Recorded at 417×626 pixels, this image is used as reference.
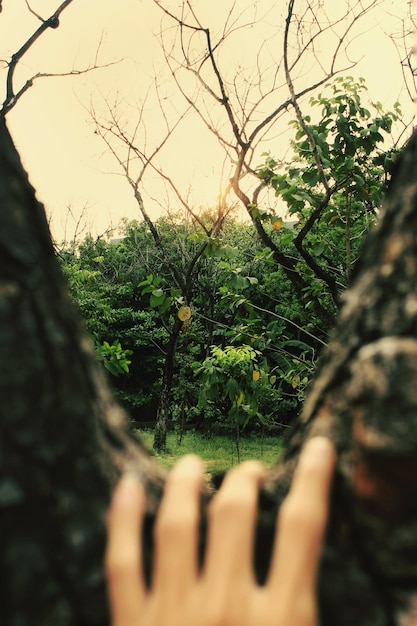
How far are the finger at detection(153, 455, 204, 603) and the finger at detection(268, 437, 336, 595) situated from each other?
0.09m

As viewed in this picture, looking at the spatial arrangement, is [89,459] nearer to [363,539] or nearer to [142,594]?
[142,594]

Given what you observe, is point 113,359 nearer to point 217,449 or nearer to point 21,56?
point 21,56

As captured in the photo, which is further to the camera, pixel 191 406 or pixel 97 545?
pixel 191 406

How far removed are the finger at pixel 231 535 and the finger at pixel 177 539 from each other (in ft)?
0.07

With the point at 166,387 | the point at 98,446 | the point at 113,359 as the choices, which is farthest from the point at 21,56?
the point at 166,387

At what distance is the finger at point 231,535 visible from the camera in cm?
55

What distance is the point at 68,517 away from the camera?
54 cm

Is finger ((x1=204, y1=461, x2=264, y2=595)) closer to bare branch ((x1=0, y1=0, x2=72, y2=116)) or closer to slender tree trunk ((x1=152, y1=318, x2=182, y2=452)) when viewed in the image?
bare branch ((x1=0, y1=0, x2=72, y2=116))

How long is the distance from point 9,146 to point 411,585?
659mm

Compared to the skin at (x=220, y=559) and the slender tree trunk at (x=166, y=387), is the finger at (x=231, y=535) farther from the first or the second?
the slender tree trunk at (x=166, y=387)

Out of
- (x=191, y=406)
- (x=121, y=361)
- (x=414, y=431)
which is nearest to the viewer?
(x=414, y=431)

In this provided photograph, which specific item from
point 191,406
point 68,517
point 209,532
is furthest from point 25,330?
point 191,406

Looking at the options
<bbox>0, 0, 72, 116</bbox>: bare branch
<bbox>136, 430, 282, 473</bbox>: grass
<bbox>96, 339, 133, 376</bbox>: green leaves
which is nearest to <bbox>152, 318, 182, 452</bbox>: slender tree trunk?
<bbox>136, 430, 282, 473</bbox>: grass

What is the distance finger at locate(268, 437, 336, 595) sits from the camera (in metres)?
0.54
